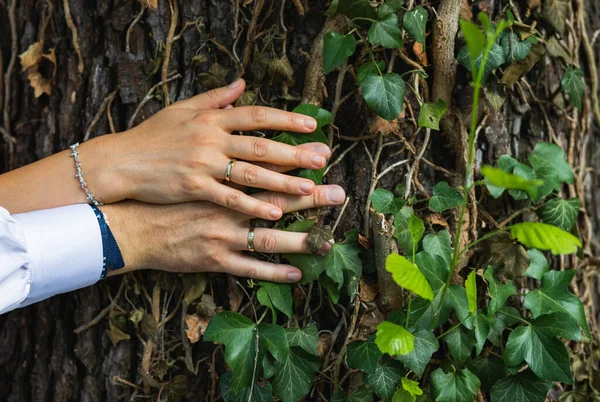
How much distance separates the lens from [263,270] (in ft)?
4.53

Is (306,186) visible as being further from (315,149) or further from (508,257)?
(508,257)

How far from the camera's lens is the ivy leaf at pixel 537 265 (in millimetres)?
1439

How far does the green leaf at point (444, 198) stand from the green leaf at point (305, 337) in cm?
39

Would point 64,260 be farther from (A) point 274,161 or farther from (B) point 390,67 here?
(B) point 390,67

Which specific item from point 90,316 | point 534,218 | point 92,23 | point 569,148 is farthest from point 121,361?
point 569,148

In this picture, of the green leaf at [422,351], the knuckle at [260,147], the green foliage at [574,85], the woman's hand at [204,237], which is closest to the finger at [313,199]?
the woman's hand at [204,237]

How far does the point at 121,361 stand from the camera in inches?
62.5

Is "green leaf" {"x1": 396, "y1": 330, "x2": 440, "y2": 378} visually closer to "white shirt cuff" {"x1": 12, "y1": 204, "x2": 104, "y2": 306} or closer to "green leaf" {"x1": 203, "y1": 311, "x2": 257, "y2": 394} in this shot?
"green leaf" {"x1": 203, "y1": 311, "x2": 257, "y2": 394}

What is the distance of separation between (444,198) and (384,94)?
0.27 m

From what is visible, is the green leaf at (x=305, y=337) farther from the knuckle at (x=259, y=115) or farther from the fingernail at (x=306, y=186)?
the knuckle at (x=259, y=115)

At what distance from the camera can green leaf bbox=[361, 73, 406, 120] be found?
1.29 m

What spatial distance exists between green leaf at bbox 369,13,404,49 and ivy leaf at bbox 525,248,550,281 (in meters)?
0.60

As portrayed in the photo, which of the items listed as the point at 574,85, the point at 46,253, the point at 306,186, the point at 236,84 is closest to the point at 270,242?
the point at 306,186

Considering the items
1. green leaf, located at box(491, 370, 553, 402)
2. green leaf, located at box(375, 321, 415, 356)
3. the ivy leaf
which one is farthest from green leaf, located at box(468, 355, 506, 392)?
green leaf, located at box(375, 321, 415, 356)
